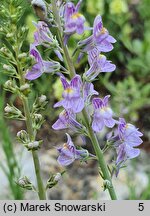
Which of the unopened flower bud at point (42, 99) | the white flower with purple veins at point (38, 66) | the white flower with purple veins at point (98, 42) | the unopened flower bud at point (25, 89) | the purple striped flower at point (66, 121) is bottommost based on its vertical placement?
the purple striped flower at point (66, 121)

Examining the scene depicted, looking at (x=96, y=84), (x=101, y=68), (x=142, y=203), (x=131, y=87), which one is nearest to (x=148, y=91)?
(x=131, y=87)

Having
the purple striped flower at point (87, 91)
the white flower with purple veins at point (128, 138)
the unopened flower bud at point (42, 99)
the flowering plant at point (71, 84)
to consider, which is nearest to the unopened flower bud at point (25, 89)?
the flowering plant at point (71, 84)

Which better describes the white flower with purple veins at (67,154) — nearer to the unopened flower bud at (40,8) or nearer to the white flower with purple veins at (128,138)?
the white flower with purple veins at (128,138)

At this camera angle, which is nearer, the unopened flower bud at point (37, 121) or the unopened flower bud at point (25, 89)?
the unopened flower bud at point (25, 89)

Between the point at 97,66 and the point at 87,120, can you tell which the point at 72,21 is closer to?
the point at 97,66

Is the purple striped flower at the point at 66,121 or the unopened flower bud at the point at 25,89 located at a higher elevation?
the unopened flower bud at the point at 25,89

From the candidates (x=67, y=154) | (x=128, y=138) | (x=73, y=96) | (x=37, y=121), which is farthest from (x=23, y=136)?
(x=128, y=138)
